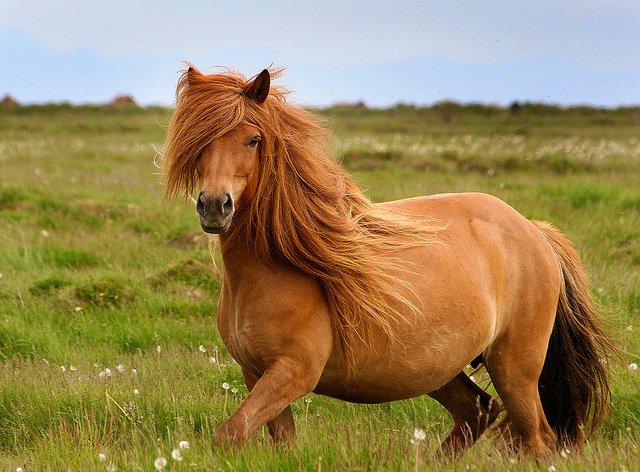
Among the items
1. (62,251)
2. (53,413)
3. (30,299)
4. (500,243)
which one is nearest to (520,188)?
(62,251)

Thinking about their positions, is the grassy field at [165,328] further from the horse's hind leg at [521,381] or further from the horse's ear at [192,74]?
the horse's ear at [192,74]

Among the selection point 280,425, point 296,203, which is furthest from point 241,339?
point 296,203

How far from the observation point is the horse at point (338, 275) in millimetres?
4027

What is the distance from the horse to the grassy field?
296mm

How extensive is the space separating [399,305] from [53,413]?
2.24m

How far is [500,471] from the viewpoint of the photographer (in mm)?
3631

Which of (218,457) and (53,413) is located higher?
(218,457)

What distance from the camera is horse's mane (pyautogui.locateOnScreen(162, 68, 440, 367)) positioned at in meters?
4.08

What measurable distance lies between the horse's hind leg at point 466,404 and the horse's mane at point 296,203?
1.11 metres

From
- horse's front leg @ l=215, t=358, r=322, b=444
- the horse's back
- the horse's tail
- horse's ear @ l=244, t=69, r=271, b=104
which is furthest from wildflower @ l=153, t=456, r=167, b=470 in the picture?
the horse's tail

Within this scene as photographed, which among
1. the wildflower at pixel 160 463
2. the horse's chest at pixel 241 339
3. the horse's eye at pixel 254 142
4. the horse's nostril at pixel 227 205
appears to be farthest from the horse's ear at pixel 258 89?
the wildflower at pixel 160 463

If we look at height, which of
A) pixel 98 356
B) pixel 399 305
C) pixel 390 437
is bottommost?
pixel 98 356

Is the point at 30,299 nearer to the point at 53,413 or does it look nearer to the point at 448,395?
A: the point at 53,413

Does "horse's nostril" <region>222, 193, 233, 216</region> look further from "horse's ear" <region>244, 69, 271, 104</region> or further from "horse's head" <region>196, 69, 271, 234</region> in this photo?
"horse's ear" <region>244, 69, 271, 104</region>
